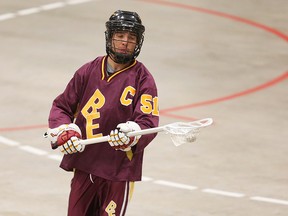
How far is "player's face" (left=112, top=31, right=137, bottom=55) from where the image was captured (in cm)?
738

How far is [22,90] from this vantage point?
13508 mm

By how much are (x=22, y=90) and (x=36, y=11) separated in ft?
13.3

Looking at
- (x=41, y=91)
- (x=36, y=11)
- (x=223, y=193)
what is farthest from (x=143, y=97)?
(x=36, y=11)

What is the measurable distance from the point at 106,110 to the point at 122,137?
399 millimetres

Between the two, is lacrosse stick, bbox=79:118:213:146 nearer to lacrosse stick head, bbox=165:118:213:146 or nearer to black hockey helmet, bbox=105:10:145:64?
lacrosse stick head, bbox=165:118:213:146

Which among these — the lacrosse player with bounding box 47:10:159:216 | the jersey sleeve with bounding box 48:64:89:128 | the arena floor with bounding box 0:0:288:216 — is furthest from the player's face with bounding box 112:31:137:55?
the arena floor with bounding box 0:0:288:216

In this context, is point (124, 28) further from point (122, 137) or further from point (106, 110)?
point (122, 137)

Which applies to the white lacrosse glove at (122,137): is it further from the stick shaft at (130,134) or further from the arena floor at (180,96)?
the arena floor at (180,96)

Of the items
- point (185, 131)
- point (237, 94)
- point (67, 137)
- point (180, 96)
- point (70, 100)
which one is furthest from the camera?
point (237, 94)

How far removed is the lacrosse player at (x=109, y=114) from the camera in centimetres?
734

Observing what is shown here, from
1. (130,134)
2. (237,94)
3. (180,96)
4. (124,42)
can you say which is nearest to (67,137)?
(130,134)

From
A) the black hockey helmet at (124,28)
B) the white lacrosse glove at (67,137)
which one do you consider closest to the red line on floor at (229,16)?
the black hockey helmet at (124,28)

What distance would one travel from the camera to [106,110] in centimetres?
734

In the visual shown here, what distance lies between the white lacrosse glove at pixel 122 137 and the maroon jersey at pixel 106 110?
0.52 feet
